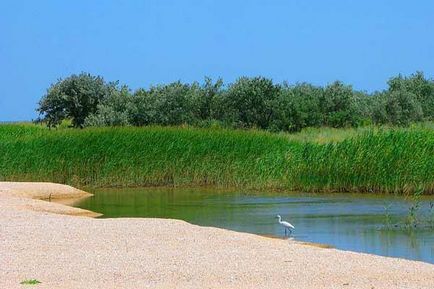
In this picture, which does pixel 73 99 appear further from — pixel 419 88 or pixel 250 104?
pixel 419 88

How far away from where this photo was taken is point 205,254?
55.3ft

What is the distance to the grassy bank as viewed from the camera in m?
31.5

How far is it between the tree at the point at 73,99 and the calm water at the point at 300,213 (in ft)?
92.1

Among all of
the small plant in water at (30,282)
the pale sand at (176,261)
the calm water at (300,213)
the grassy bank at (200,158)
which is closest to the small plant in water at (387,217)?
the calm water at (300,213)

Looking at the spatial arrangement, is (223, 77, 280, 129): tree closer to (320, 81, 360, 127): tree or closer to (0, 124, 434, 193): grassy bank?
(320, 81, 360, 127): tree

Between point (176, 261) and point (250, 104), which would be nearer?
point (176, 261)

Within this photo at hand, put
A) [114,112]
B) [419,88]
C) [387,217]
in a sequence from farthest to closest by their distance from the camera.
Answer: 1. [419,88]
2. [114,112]
3. [387,217]

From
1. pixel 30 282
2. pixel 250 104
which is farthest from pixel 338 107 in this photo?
pixel 30 282

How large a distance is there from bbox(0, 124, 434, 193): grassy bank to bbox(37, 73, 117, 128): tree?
74.4 ft

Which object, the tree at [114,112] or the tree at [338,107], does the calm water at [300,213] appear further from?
the tree at [338,107]

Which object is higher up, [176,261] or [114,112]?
[114,112]

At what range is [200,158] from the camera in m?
36.8

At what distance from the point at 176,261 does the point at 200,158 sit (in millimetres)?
20881

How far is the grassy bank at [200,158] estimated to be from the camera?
3153 centimetres
